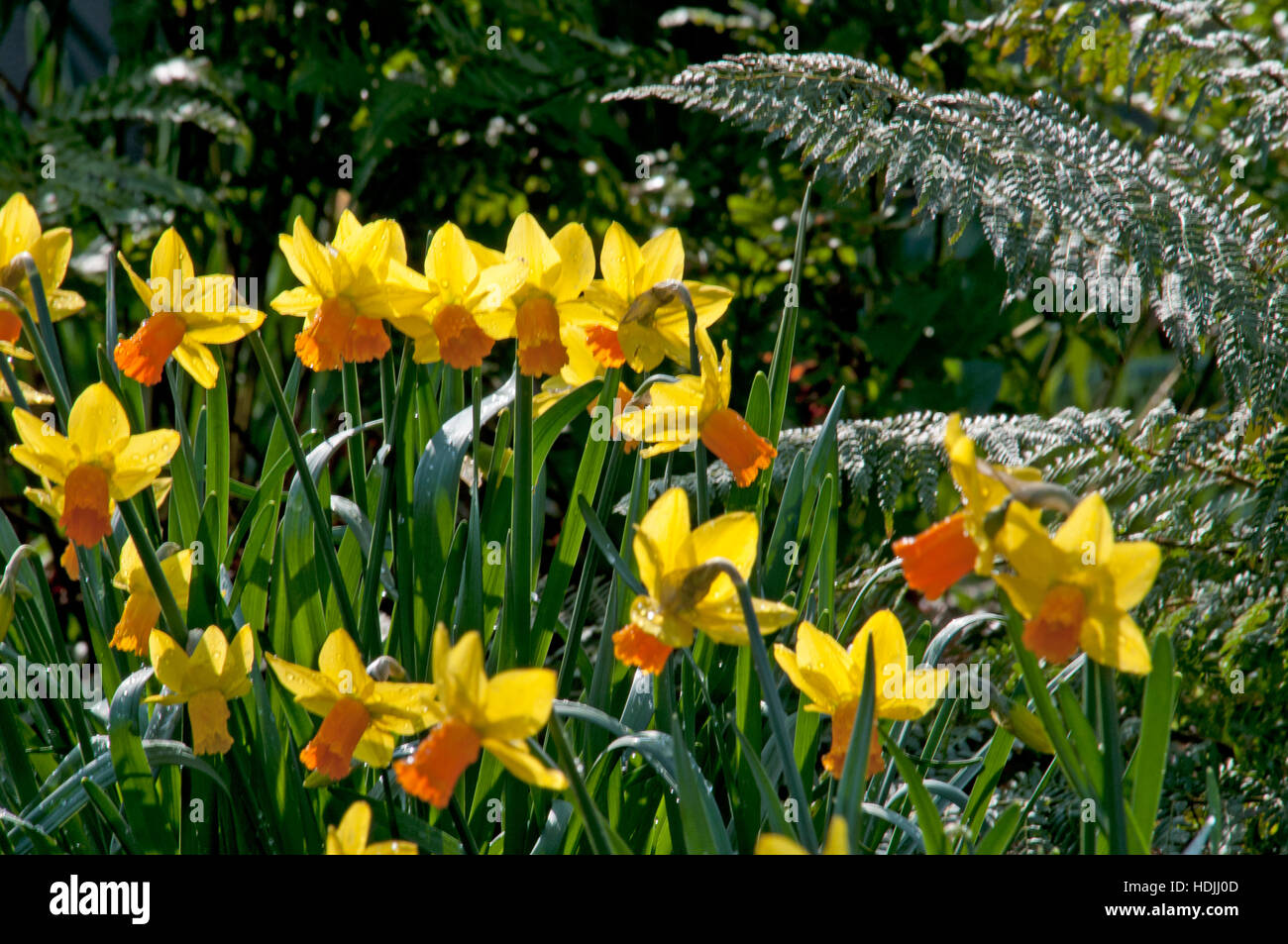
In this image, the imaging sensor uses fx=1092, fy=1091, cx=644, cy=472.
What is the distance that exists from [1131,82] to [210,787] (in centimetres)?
153

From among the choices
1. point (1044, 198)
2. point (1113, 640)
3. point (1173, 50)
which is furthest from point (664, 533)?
point (1173, 50)

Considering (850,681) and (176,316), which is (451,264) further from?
(850,681)

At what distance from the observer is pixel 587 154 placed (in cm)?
200

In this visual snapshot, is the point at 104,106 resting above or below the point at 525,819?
above

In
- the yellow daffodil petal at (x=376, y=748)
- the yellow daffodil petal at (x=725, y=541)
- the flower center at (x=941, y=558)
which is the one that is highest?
the flower center at (x=941, y=558)

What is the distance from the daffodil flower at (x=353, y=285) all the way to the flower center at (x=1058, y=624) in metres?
0.50

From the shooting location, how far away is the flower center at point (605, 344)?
0.87 m

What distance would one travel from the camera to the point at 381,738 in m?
0.72

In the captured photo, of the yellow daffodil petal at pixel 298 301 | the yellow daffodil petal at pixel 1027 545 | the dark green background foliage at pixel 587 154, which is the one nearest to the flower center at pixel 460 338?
the yellow daffodil petal at pixel 298 301

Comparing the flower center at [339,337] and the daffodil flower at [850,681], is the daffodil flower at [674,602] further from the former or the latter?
the flower center at [339,337]

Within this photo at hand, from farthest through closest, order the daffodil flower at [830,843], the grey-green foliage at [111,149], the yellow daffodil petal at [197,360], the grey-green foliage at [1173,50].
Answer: the grey-green foliage at [111,149]
the grey-green foliage at [1173,50]
the yellow daffodil petal at [197,360]
the daffodil flower at [830,843]

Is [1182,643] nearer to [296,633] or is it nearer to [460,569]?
[460,569]

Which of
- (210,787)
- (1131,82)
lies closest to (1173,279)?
(1131,82)

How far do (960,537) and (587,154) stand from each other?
1.56 meters
